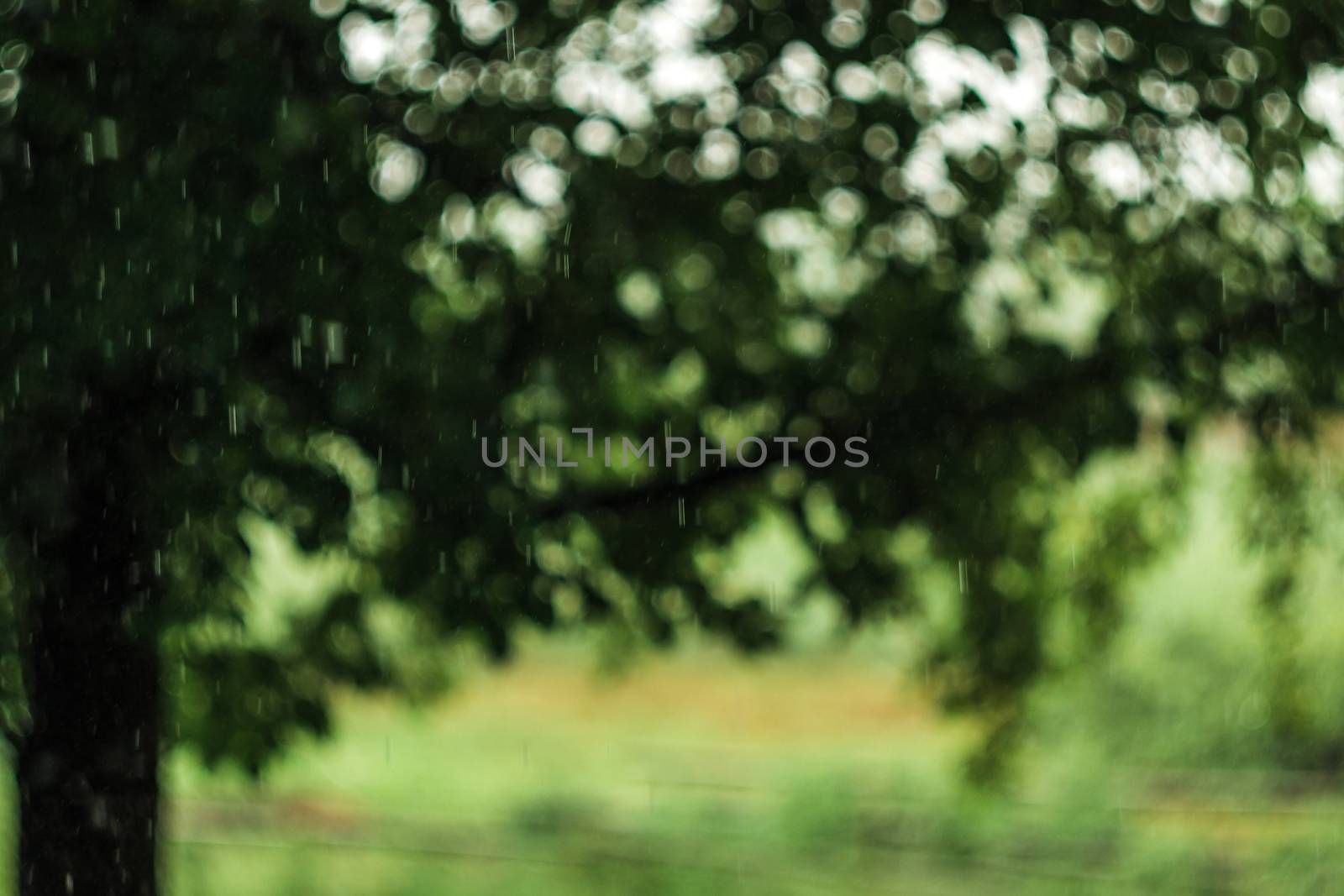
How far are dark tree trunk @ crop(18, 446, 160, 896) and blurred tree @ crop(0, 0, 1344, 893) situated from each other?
0.01 m

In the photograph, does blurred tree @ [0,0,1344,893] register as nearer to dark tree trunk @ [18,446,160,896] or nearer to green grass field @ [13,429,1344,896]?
dark tree trunk @ [18,446,160,896]

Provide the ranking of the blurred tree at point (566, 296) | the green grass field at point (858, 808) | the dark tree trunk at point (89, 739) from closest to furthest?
the blurred tree at point (566, 296) < the dark tree trunk at point (89, 739) < the green grass field at point (858, 808)

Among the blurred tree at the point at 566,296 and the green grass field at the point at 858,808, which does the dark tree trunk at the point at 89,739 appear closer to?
the blurred tree at the point at 566,296

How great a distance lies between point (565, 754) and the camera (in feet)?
45.4

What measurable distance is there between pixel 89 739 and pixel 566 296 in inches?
68.2

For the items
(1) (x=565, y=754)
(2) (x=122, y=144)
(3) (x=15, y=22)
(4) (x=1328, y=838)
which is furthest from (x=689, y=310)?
(1) (x=565, y=754)

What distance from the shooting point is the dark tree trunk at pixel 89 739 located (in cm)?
357

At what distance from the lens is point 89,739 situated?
12.3 feet

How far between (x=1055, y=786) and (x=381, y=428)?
8991mm

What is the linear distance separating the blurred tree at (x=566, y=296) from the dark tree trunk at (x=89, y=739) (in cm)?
1

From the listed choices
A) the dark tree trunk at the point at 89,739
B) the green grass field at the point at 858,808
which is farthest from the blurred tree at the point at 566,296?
the green grass field at the point at 858,808

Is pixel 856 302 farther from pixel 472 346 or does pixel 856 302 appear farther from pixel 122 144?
pixel 122 144

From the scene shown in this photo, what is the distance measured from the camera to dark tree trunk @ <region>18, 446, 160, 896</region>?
11.7 feet

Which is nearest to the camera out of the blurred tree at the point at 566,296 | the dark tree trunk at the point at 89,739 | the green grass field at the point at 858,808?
the blurred tree at the point at 566,296
